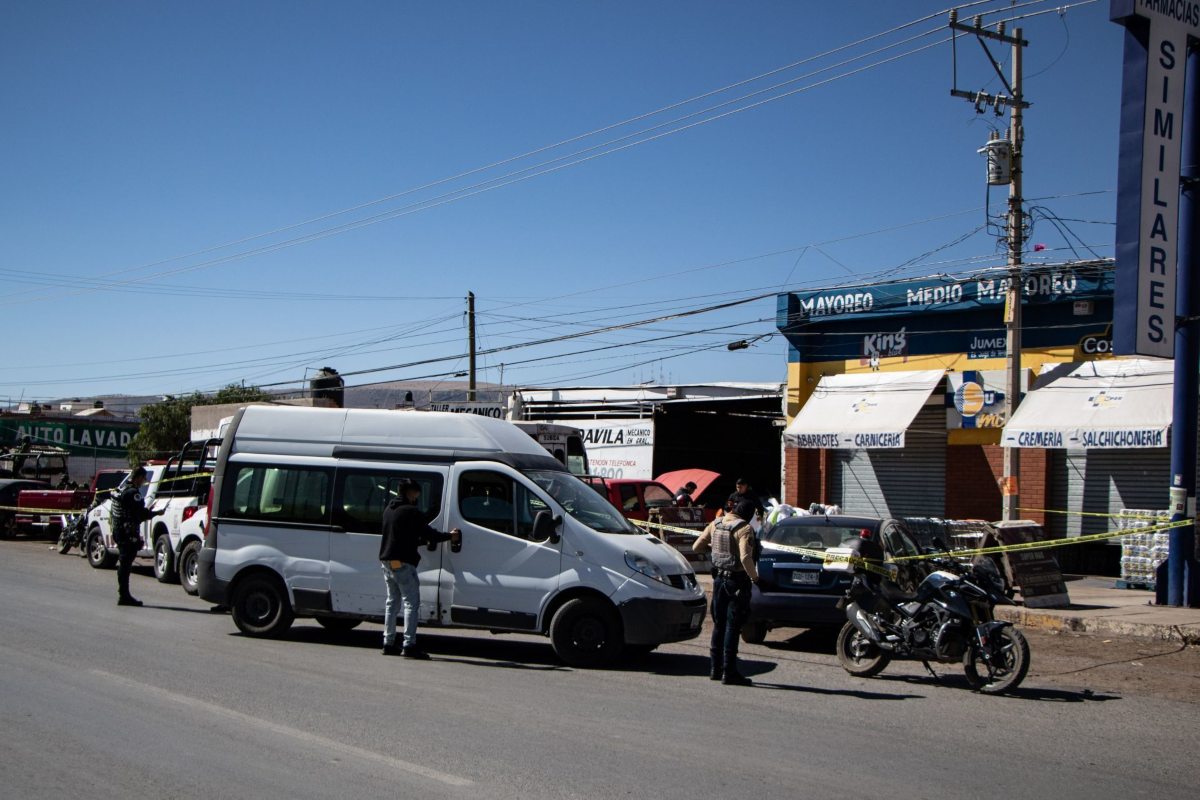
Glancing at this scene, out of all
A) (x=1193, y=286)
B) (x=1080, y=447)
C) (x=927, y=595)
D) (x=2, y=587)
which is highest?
(x=1193, y=286)

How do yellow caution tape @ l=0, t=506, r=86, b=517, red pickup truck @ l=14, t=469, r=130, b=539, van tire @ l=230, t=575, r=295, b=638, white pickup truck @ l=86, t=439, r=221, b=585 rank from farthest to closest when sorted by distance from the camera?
red pickup truck @ l=14, t=469, r=130, b=539 < yellow caution tape @ l=0, t=506, r=86, b=517 < white pickup truck @ l=86, t=439, r=221, b=585 < van tire @ l=230, t=575, r=295, b=638

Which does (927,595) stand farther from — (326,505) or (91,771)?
(91,771)

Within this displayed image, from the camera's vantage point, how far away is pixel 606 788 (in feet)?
21.1

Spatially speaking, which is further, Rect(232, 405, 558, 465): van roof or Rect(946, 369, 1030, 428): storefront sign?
Rect(946, 369, 1030, 428): storefront sign

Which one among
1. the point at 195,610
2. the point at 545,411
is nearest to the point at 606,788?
the point at 195,610

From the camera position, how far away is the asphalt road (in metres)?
6.55

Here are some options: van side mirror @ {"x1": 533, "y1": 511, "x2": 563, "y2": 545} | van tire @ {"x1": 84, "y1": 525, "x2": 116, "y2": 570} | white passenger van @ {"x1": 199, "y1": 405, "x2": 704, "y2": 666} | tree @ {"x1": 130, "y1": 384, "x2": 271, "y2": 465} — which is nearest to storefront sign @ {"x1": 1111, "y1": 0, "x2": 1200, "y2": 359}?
white passenger van @ {"x1": 199, "y1": 405, "x2": 704, "y2": 666}

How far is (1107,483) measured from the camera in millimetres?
21984

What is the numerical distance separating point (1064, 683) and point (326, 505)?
789 centimetres

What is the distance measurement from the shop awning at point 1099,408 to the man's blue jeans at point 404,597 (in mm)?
13744

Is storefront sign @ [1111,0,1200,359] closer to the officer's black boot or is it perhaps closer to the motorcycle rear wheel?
the officer's black boot

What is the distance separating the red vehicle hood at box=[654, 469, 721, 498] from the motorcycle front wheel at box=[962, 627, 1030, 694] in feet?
61.8

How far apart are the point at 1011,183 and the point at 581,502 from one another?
13444 mm

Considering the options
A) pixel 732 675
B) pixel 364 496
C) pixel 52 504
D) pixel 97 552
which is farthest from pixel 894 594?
pixel 52 504
